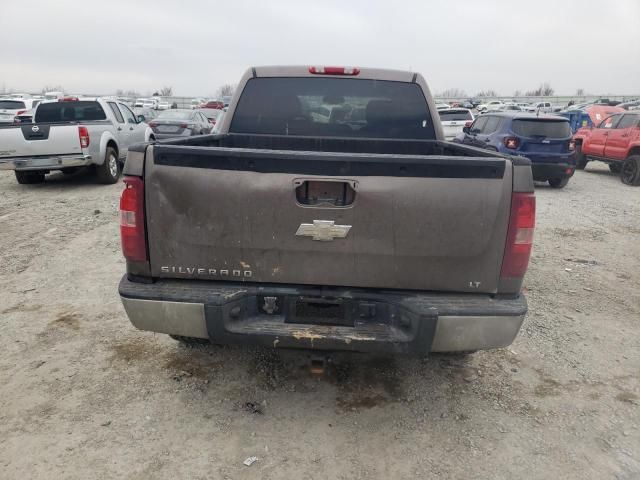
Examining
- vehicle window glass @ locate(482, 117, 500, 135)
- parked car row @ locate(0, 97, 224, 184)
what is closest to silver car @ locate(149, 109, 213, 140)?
parked car row @ locate(0, 97, 224, 184)

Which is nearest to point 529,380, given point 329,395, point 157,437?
point 329,395

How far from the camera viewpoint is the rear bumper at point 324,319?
8.25ft

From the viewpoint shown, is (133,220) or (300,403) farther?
(300,403)

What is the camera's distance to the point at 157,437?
2.73 metres

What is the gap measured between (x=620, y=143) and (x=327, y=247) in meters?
13.3

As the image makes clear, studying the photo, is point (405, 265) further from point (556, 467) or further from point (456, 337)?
point (556, 467)

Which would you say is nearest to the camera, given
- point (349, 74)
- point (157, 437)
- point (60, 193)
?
point (157, 437)

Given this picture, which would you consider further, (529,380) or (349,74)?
(349,74)

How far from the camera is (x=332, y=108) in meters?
4.31

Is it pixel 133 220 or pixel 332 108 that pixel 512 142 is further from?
pixel 133 220

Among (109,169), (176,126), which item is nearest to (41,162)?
(109,169)

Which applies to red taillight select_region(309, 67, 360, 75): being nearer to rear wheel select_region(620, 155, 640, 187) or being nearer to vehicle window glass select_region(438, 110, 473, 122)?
rear wheel select_region(620, 155, 640, 187)

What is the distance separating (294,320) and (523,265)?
134 centimetres

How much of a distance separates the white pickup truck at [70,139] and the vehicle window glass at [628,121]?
1336 cm
